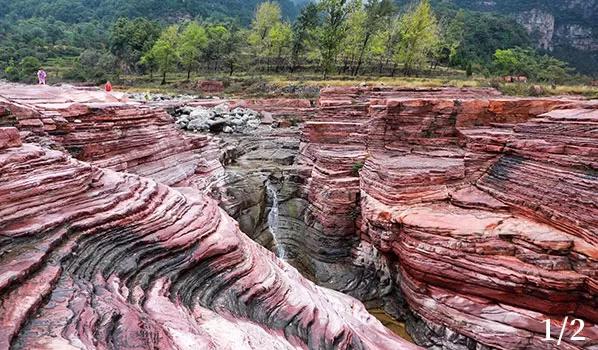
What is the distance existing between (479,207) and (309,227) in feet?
20.8

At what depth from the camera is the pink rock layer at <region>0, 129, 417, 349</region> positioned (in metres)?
4.86

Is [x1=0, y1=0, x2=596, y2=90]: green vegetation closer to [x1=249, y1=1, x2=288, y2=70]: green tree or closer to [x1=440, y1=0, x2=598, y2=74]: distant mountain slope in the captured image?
[x1=249, y1=1, x2=288, y2=70]: green tree

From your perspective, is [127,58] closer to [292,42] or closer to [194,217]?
[292,42]

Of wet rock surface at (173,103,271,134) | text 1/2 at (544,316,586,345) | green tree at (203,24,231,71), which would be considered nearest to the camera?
text 1/2 at (544,316,586,345)

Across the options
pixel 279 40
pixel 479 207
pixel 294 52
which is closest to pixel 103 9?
pixel 279 40

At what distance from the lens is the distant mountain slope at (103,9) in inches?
4301

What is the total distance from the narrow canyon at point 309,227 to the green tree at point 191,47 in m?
30.2

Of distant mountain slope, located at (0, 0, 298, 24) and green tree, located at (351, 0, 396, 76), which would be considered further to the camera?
distant mountain slope, located at (0, 0, 298, 24)

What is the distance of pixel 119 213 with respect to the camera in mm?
7277

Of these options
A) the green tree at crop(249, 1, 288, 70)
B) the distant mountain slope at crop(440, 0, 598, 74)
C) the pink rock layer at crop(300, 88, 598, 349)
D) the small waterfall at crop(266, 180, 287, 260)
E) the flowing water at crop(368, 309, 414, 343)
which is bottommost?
the flowing water at crop(368, 309, 414, 343)

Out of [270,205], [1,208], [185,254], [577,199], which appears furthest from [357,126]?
[1,208]

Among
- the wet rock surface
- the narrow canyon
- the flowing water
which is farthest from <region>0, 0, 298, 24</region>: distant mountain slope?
the flowing water

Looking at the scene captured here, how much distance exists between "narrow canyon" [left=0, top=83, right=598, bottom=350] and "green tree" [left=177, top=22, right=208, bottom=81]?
99.1ft

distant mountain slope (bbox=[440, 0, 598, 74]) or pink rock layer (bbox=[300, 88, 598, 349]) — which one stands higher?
distant mountain slope (bbox=[440, 0, 598, 74])
